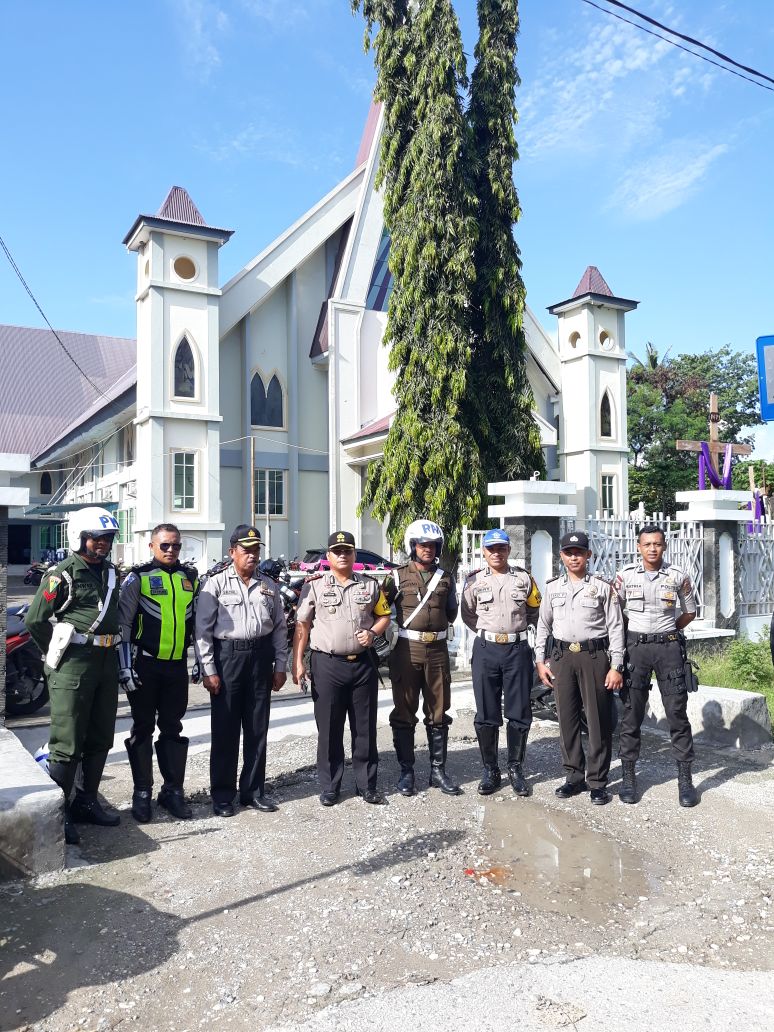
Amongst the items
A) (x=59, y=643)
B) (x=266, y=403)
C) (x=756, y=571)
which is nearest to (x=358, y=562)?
(x=266, y=403)

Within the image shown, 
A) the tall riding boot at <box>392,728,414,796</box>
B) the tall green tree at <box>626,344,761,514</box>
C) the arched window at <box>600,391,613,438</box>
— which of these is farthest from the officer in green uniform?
the tall green tree at <box>626,344,761,514</box>

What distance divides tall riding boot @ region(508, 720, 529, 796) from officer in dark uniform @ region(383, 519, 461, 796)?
400 millimetres

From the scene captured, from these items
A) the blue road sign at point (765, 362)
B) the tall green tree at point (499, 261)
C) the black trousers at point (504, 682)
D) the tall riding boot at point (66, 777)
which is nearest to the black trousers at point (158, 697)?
the tall riding boot at point (66, 777)

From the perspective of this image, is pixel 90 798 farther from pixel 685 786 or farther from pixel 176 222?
pixel 176 222

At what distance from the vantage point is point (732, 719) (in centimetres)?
657

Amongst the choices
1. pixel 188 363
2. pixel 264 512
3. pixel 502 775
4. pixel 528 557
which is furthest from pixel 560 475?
pixel 502 775

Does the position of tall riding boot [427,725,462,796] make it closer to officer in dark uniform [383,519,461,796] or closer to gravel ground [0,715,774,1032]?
officer in dark uniform [383,519,461,796]

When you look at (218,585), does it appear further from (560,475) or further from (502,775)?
(560,475)

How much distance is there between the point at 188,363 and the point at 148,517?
3853 millimetres

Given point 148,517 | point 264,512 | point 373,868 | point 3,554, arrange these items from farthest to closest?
1. point 264,512
2. point 148,517
3. point 3,554
4. point 373,868

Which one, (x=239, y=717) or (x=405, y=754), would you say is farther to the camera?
(x=405, y=754)

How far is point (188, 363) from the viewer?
19.7m

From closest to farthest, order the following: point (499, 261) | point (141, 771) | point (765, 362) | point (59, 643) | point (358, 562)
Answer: point (59, 643), point (141, 771), point (765, 362), point (499, 261), point (358, 562)

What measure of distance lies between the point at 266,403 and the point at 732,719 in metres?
17.9
